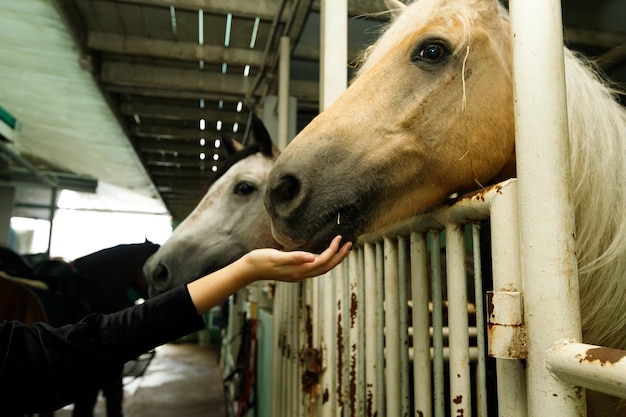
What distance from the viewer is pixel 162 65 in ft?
12.9

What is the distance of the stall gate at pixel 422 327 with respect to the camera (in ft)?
2.12

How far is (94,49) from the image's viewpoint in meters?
3.46

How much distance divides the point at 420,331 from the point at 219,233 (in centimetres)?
140

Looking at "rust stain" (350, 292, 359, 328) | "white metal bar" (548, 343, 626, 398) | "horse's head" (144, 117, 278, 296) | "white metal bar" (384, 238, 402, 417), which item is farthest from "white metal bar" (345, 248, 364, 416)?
"horse's head" (144, 117, 278, 296)

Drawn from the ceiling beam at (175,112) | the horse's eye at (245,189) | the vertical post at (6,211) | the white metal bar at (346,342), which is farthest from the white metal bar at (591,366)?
the vertical post at (6,211)

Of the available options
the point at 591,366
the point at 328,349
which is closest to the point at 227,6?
the point at 328,349

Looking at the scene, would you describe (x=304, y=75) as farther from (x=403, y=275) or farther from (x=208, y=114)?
(x=403, y=275)

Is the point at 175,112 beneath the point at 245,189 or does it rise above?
above

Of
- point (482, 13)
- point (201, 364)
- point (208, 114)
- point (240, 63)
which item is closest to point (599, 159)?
point (482, 13)

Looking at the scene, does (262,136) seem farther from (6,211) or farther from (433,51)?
(6,211)

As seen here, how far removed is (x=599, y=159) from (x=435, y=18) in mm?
480

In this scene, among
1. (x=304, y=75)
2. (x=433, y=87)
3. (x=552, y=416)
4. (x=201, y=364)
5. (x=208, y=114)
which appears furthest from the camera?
(x=201, y=364)

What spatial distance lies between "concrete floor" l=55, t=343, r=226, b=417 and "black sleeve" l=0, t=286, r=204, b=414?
454 centimetres

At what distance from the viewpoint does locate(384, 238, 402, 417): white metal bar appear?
1.02 m
